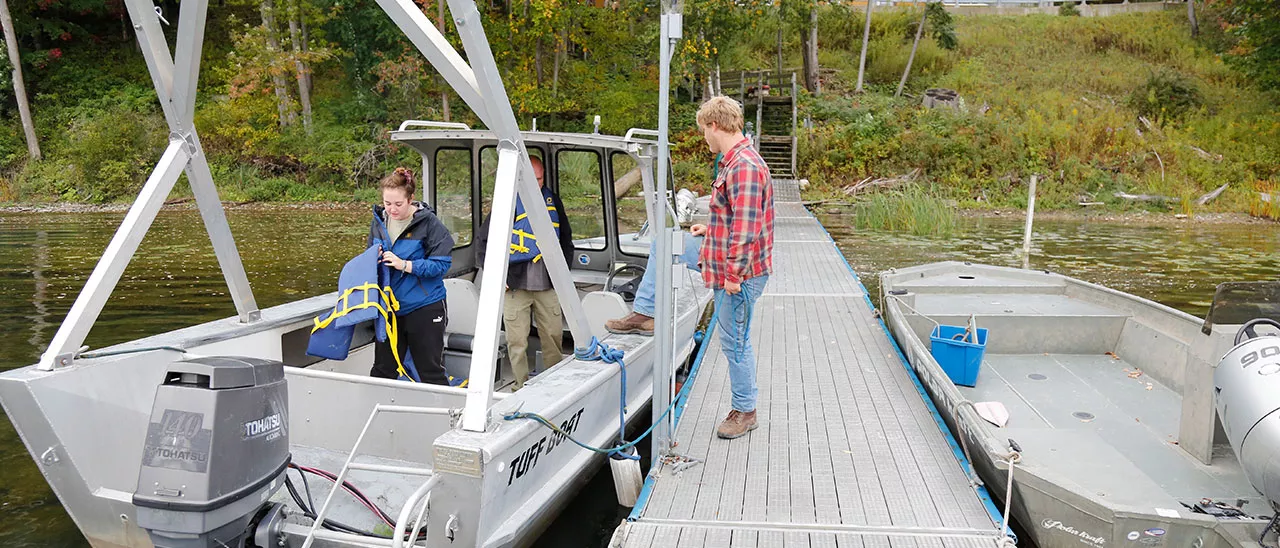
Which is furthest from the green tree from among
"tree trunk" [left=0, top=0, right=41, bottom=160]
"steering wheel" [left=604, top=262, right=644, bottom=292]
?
"tree trunk" [left=0, top=0, right=41, bottom=160]

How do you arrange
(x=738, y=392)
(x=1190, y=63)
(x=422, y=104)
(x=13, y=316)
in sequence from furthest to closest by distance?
(x=1190, y=63) < (x=422, y=104) < (x=13, y=316) < (x=738, y=392)

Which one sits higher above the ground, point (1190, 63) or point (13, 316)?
point (1190, 63)

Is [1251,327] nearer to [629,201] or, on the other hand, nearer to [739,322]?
[739,322]

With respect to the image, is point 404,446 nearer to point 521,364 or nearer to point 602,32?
point 521,364

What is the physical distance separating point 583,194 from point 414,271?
1.95 meters

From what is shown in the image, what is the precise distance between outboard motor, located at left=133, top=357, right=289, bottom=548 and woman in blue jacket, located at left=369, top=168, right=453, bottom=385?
1.48 metres

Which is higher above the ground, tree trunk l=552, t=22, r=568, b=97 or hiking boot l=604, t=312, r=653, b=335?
tree trunk l=552, t=22, r=568, b=97

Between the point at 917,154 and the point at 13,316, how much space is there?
20.7m

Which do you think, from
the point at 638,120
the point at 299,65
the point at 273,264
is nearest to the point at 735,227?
the point at 273,264

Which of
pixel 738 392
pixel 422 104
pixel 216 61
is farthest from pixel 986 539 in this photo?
pixel 216 61

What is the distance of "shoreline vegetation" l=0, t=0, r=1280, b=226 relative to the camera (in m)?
22.0

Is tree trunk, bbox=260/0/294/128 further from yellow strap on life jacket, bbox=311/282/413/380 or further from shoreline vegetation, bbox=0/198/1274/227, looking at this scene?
yellow strap on life jacket, bbox=311/282/413/380

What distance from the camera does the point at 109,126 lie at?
2292cm

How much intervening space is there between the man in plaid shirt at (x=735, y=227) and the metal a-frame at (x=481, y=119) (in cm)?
75
